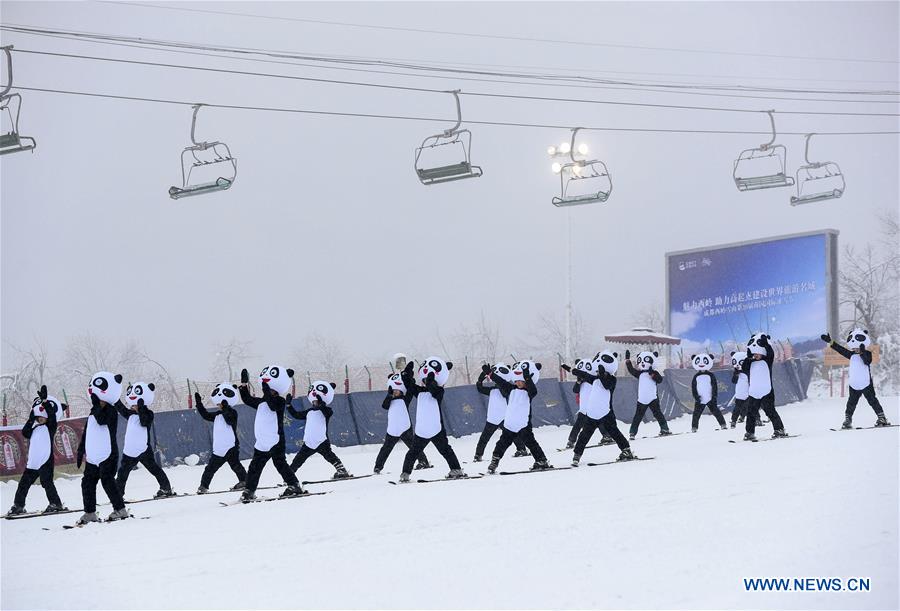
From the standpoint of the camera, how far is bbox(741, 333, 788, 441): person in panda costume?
61.2 feet

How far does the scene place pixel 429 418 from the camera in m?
15.9

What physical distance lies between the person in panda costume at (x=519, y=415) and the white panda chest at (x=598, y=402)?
0.86m

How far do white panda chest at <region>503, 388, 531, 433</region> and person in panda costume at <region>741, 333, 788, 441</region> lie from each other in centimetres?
405

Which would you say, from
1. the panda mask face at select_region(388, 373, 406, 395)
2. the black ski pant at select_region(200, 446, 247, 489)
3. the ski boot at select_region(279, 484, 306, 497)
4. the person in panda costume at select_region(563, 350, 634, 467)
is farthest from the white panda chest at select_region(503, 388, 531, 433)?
the black ski pant at select_region(200, 446, 247, 489)

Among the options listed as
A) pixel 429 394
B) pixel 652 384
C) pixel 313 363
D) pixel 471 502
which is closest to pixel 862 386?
pixel 652 384

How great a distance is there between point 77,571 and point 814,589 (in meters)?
6.09

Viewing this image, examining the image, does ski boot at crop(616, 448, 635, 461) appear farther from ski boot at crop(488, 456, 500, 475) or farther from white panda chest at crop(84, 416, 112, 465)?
white panda chest at crop(84, 416, 112, 465)

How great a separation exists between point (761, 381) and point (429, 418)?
618 cm

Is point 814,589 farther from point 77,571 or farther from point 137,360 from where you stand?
point 137,360

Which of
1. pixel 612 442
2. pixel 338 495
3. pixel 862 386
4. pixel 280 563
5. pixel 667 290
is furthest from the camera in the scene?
pixel 667 290

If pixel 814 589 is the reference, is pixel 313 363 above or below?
below

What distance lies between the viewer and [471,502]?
1249cm

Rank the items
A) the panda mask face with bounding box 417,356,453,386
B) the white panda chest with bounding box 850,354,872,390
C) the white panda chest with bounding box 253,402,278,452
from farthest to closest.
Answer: the white panda chest with bounding box 850,354,872,390
the panda mask face with bounding box 417,356,453,386
the white panda chest with bounding box 253,402,278,452

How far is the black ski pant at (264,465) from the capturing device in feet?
47.2
